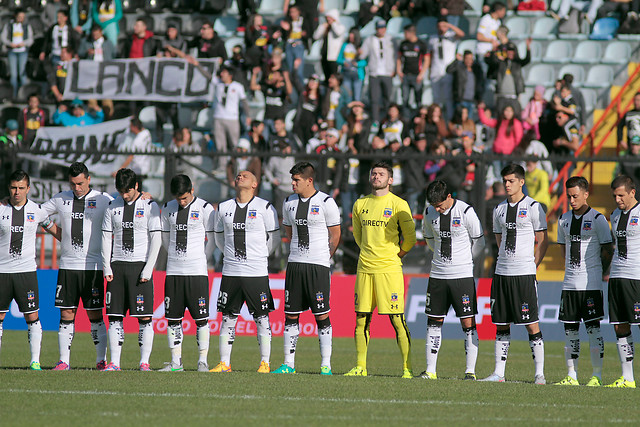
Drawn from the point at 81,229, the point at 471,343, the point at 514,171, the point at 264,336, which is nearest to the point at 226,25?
the point at 81,229

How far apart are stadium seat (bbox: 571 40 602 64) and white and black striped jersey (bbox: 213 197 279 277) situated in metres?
14.6

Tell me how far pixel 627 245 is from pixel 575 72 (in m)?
13.7

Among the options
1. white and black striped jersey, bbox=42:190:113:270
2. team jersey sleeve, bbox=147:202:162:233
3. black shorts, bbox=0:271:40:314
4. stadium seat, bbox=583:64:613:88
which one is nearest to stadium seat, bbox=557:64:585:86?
stadium seat, bbox=583:64:613:88

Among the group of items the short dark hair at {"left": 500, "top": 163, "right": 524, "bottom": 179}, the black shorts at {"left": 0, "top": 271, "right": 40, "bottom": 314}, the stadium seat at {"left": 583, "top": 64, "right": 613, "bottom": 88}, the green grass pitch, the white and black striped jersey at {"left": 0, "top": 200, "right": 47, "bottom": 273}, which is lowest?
the green grass pitch

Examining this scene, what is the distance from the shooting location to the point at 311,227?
36.6 feet

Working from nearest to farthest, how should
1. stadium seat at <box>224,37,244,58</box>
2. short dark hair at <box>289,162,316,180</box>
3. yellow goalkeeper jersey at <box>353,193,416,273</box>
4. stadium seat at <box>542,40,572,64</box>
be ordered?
1. yellow goalkeeper jersey at <box>353,193,416,273</box>
2. short dark hair at <box>289,162,316,180</box>
3. stadium seat at <box>542,40,572,64</box>
4. stadium seat at <box>224,37,244,58</box>

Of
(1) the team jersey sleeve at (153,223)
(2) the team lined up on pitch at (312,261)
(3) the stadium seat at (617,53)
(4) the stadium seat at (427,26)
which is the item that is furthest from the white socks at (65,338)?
(3) the stadium seat at (617,53)

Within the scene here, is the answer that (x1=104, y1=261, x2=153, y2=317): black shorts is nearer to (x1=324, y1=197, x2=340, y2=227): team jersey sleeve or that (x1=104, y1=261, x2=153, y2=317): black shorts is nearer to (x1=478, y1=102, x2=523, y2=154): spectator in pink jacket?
(x1=324, y1=197, x2=340, y2=227): team jersey sleeve

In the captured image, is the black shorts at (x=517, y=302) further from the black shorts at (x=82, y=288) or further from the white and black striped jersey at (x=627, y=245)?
the black shorts at (x=82, y=288)

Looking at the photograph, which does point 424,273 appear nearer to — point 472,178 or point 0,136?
point 472,178

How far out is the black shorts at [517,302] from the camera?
35.4 ft

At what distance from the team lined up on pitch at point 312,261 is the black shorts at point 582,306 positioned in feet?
0.04

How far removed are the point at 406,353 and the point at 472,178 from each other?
678 cm

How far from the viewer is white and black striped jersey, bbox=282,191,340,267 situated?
36.6ft
